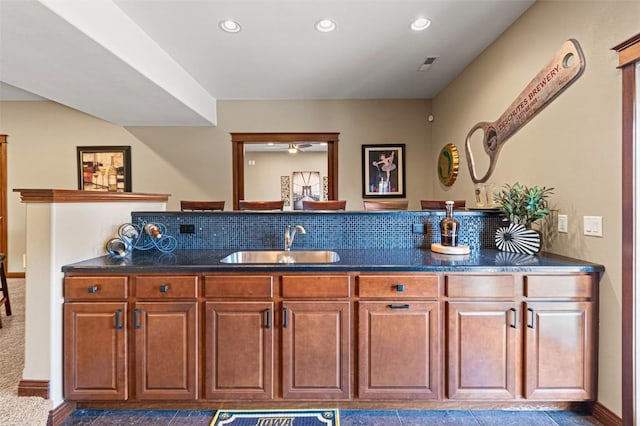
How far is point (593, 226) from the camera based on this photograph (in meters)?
1.79

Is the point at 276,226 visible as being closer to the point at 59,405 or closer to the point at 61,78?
the point at 59,405

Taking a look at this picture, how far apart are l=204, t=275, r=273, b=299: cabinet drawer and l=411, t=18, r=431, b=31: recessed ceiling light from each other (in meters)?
2.37

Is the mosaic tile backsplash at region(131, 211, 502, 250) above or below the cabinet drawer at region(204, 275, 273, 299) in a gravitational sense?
above

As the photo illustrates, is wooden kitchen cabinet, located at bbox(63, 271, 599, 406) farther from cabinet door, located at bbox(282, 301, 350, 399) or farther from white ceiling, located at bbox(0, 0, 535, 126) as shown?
white ceiling, located at bbox(0, 0, 535, 126)

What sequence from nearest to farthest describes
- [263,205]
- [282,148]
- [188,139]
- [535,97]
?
[535,97] < [263,205] < [188,139] < [282,148]

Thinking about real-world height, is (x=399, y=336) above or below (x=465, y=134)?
below

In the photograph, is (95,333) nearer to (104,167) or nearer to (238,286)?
(238,286)

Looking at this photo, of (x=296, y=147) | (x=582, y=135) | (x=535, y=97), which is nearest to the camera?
(x=582, y=135)

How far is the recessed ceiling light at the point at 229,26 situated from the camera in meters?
2.54

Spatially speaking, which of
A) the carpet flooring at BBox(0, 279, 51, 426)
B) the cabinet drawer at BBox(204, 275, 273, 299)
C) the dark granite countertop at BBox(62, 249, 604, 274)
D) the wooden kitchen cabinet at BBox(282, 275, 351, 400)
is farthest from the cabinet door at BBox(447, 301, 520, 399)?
the carpet flooring at BBox(0, 279, 51, 426)

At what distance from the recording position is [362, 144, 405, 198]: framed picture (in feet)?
14.9

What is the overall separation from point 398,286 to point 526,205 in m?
1.11

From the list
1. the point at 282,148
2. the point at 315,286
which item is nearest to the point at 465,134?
the point at 315,286

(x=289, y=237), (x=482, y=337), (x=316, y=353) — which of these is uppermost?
(x=289, y=237)
